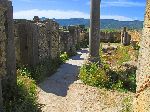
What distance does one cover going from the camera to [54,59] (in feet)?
63.5

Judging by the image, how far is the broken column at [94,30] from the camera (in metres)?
15.1

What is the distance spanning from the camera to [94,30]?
15320 mm

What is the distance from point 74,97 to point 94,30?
4.30m

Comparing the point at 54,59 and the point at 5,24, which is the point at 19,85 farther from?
the point at 54,59

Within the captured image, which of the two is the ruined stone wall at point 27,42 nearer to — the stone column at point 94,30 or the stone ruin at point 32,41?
the stone ruin at point 32,41

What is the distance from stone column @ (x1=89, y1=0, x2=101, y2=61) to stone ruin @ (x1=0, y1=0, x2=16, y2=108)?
21.0 ft

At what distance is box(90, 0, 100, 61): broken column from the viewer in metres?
15.1

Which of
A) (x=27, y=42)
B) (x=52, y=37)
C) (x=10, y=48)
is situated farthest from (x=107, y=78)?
(x=52, y=37)

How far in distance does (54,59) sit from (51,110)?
8.93 m

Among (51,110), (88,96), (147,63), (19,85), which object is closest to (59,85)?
(88,96)

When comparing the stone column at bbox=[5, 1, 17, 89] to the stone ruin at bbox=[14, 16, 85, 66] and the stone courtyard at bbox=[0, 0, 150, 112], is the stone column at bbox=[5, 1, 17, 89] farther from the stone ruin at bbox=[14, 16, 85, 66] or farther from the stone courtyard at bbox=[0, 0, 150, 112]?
the stone ruin at bbox=[14, 16, 85, 66]

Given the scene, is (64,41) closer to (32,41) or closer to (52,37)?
(52,37)

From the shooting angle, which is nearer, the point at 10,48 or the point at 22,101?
the point at 22,101

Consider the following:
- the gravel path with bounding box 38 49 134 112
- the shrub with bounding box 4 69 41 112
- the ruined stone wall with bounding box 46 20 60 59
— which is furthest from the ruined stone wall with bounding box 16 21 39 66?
the shrub with bounding box 4 69 41 112
